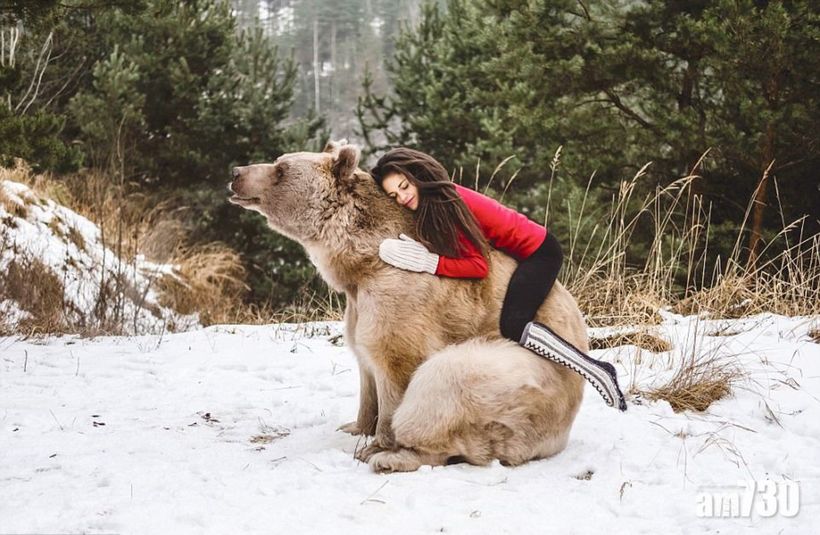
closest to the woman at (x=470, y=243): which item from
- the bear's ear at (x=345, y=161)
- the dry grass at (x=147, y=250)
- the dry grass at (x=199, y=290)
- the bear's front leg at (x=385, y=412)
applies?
the bear's ear at (x=345, y=161)

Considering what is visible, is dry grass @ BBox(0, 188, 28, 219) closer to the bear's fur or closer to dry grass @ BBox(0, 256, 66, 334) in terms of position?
dry grass @ BBox(0, 256, 66, 334)

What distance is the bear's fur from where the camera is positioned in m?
2.75

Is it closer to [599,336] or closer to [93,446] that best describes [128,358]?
[93,446]

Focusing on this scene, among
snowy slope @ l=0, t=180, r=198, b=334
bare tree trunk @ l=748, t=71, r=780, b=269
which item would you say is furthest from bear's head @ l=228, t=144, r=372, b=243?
bare tree trunk @ l=748, t=71, r=780, b=269

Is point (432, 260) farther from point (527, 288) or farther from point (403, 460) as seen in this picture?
point (403, 460)

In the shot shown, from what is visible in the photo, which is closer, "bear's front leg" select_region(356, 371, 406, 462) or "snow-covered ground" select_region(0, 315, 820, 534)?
Answer: "snow-covered ground" select_region(0, 315, 820, 534)

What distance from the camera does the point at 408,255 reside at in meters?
2.93

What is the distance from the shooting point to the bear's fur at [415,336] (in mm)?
2750

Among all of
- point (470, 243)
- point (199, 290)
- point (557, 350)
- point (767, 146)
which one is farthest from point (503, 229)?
point (199, 290)

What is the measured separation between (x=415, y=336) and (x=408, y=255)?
1.13ft

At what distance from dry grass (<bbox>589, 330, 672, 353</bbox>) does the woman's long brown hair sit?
2.07m

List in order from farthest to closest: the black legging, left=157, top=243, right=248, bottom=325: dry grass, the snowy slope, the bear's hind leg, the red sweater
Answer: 1. left=157, top=243, right=248, bottom=325: dry grass
2. the snowy slope
3. the red sweater
4. the black legging
5. the bear's hind leg

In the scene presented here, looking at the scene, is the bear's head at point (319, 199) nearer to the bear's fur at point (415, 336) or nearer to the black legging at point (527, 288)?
the bear's fur at point (415, 336)

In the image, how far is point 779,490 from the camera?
2658 mm
